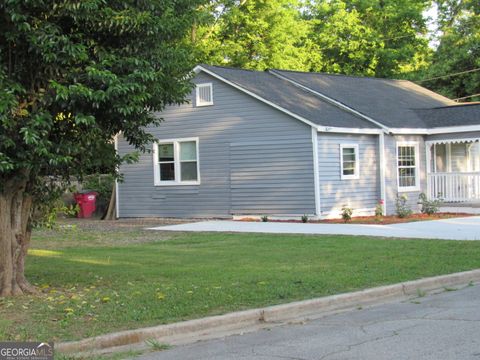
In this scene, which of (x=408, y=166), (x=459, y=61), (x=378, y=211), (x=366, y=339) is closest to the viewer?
(x=366, y=339)

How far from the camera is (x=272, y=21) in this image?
3544 cm

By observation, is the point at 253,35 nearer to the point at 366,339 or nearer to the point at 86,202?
the point at 86,202

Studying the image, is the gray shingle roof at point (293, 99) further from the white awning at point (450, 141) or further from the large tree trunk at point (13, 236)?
the large tree trunk at point (13, 236)

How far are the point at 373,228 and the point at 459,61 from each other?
23269mm

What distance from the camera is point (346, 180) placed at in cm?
2136

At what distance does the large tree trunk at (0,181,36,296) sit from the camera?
8.63 metres

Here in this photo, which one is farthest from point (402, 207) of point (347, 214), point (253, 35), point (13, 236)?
point (253, 35)

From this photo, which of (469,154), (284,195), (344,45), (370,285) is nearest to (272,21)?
(344,45)

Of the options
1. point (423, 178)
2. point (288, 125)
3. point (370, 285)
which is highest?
point (288, 125)

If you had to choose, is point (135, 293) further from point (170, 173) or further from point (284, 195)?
point (170, 173)

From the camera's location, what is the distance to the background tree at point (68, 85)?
24.9 ft

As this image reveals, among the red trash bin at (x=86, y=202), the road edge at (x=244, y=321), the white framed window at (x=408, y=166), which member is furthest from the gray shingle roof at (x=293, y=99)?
the road edge at (x=244, y=321)

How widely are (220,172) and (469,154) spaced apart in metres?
10.2

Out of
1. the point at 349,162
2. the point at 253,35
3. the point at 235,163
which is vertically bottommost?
the point at 349,162
